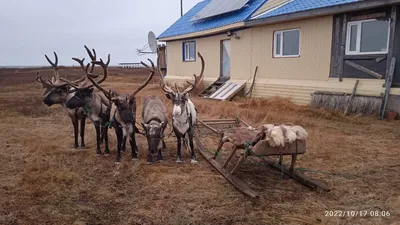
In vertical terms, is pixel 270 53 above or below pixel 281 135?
above

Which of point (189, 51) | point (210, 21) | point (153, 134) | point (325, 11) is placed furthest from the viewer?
point (189, 51)

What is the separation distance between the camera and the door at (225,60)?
52.8 feet

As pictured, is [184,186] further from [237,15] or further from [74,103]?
[237,15]

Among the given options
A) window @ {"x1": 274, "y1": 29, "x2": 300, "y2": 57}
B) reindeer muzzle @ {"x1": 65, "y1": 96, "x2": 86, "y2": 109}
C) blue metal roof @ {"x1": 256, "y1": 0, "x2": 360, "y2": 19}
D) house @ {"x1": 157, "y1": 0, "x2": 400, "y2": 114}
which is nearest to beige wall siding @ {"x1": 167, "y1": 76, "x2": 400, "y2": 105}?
house @ {"x1": 157, "y1": 0, "x2": 400, "y2": 114}

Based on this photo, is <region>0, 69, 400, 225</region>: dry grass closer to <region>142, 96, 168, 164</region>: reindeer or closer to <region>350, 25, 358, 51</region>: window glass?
<region>142, 96, 168, 164</region>: reindeer

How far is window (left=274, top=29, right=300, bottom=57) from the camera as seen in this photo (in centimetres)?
1230

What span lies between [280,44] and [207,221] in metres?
10.2

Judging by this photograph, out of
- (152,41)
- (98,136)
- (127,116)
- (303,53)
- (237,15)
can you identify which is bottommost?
(98,136)

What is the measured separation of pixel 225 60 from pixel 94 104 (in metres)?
10.2

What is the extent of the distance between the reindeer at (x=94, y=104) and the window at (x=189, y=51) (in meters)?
11.9

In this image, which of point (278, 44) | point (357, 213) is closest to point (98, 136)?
point (357, 213)

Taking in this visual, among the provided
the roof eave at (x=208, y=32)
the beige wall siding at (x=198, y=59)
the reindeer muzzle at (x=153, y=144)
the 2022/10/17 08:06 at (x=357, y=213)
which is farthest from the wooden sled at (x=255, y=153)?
the beige wall siding at (x=198, y=59)

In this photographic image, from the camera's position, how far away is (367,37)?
1015cm

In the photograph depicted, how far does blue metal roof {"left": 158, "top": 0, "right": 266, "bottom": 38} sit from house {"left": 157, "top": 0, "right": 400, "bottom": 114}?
77 millimetres
